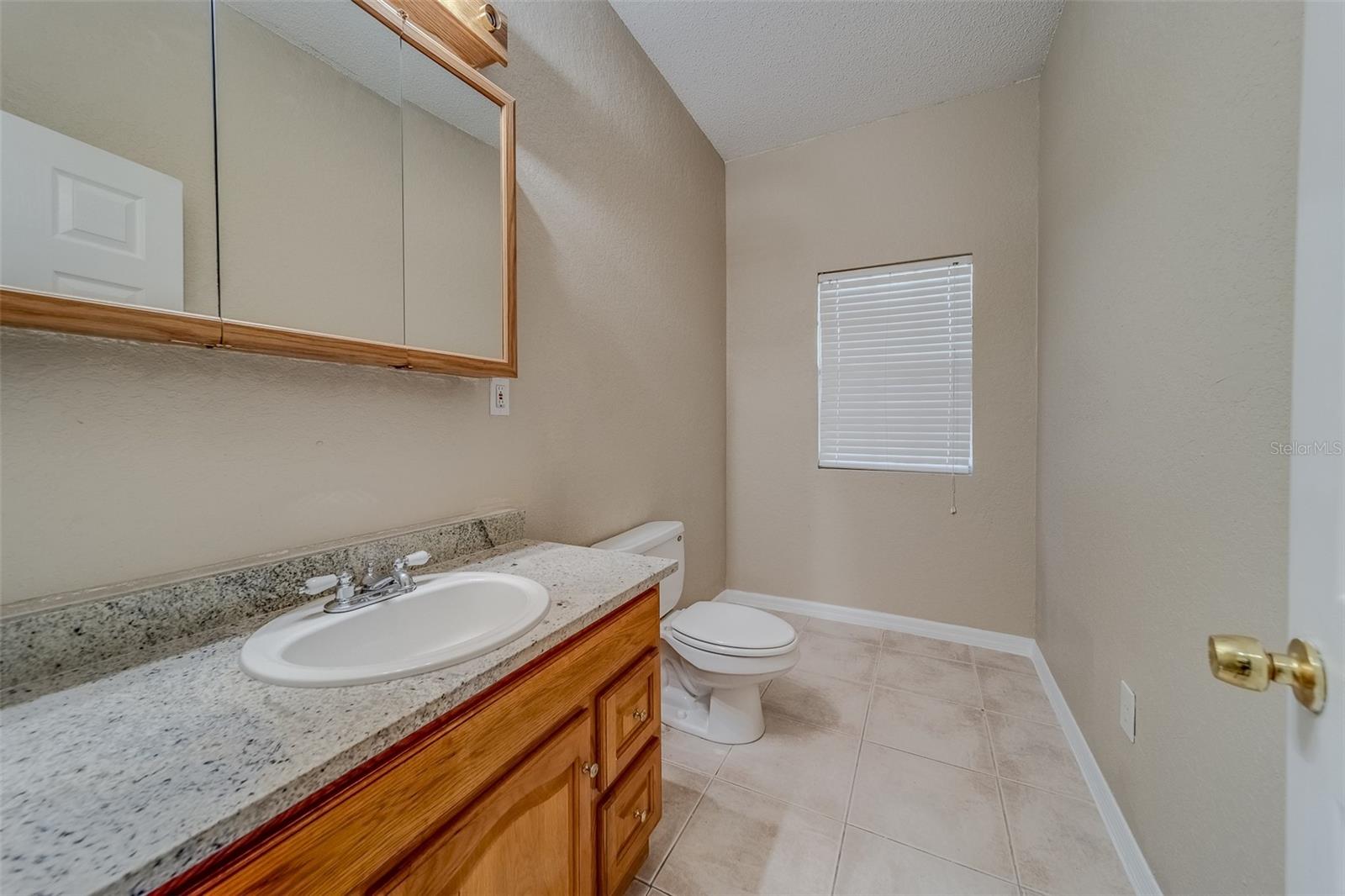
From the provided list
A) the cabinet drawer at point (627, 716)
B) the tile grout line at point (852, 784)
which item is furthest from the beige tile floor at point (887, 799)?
the cabinet drawer at point (627, 716)

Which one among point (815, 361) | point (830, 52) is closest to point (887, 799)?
point (815, 361)

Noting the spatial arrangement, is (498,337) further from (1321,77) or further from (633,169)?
(1321,77)

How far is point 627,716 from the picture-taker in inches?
41.1

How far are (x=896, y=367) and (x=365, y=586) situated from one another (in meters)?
2.45

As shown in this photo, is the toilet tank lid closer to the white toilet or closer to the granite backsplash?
the white toilet

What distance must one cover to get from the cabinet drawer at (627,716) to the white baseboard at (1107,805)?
1.21m

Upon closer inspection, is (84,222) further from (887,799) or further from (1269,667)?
(887,799)

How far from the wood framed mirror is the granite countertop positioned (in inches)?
19.3

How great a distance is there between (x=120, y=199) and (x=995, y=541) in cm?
297

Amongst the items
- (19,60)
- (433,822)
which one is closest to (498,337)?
(19,60)

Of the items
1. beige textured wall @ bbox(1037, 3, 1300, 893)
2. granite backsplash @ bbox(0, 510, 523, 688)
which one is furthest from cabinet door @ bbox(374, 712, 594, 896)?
beige textured wall @ bbox(1037, 3, 1300, 893)

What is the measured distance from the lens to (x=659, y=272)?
84.5 inches

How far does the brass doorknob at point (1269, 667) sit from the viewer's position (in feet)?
1.29

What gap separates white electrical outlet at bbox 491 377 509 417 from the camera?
134 cm
